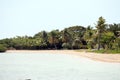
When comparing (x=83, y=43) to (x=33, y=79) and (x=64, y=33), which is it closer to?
(x=64, y=33)

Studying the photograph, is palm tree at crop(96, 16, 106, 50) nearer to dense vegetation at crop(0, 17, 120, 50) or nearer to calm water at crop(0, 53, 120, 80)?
dense vegetation at crop(0, 17, 120, 50)

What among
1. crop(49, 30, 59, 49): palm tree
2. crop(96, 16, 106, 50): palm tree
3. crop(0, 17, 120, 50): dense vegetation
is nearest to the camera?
crop(96, 16, 106, 50): palm tree

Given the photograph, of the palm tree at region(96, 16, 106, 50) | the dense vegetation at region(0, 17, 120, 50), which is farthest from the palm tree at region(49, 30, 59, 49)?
the palm tree at region(96, 16, 106, 50)

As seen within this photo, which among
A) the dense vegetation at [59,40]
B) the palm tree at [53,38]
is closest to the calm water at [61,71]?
the dense vegetation at [59,40]

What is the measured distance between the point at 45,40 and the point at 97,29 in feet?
94.1

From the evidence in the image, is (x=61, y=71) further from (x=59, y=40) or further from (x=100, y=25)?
(x=59, y=40)

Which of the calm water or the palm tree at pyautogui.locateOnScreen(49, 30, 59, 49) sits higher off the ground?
the palm tree at pyautogui.locateOnScreen(49, 30, 59, 49)

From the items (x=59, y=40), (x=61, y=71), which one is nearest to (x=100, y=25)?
(x=59, y=40)

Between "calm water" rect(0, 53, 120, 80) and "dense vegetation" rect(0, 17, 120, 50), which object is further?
"dense vegetation" rect(0, 17, 120, 50)

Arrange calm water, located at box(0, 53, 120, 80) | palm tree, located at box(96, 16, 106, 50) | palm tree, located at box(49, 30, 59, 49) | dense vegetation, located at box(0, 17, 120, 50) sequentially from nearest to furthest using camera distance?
calm water, located at box(0, 53, 120, 80)
palm tree, located at box(96, 16, 106, 50)
dense vegetation, located at box(0, 17, 120, 50)
palm tree, located at box(49, 30, 59, 49)

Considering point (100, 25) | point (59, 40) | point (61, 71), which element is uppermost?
point (100, 25)

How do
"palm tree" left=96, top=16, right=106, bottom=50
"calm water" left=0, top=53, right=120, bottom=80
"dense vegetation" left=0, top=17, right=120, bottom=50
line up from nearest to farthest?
1. "calm water" left=0, top=53, right=120, bottom=80
2. "palm tree" left=96, top=16, right=106, bottom=50
3. "dense vegetation" left=0, top=17, right=120, bottom=50

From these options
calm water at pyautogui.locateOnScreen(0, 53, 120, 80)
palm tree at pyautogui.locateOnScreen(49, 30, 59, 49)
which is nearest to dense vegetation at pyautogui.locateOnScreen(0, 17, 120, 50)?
palm tree at pyautogui.locateOnScreen(49, 30, 59, 49)

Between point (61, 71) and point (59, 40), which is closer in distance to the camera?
point (61, 71)
